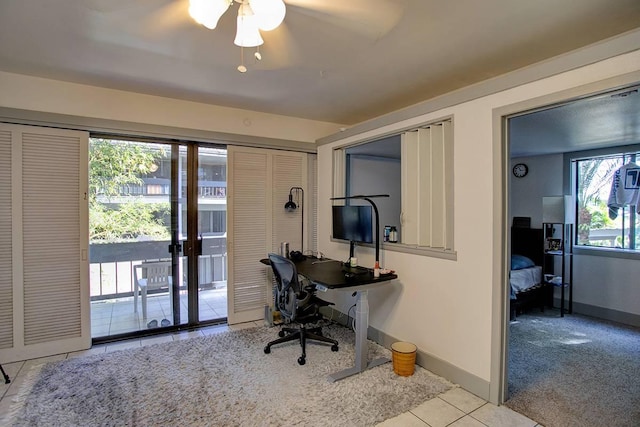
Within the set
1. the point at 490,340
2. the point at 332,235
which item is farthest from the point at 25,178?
the point at 490,340

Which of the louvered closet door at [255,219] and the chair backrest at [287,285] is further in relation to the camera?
the louvered closet door at [255,219]

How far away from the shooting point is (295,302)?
3.01 m

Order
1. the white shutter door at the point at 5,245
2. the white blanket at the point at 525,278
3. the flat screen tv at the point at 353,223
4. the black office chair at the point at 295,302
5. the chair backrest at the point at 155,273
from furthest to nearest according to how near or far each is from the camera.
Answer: the white blanket at the point at 525,278 < the chair backrest at the point at 155,273 < the flat screen tv at the point at 353,223 < the black office chair at the point at 295,302 < the white shutter door at the point at 5,245

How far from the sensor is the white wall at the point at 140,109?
2926 millimetres

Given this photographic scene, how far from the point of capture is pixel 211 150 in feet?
12.9

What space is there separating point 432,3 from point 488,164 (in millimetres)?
1148

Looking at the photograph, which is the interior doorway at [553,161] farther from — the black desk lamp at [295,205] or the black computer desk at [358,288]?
the black desk lamp at [295,205]

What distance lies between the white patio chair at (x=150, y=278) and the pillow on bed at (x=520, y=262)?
14.2 ft

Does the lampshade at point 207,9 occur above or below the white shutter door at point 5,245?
above

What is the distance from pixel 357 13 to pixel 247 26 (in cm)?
65

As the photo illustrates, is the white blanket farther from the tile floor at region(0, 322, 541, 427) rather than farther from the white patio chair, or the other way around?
the white patio chair

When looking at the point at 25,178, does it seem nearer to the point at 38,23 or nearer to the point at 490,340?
Result: the point at 38,23

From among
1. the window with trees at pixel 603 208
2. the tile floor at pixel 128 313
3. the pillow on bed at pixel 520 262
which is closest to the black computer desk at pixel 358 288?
the tile floor at pixel 128 313

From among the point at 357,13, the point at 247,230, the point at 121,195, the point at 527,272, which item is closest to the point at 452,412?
the point at 357,13
